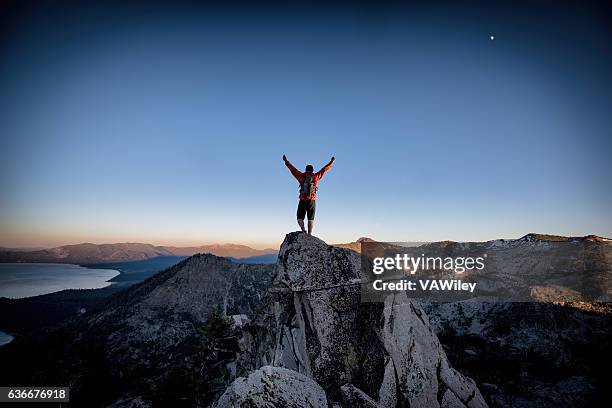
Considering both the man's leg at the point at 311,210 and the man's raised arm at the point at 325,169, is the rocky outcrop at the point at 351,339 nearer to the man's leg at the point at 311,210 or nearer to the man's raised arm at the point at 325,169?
the man's leg at the point at 311,210

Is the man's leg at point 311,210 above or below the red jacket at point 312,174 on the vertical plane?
below

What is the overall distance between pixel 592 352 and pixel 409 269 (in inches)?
563

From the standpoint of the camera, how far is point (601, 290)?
2592 cm

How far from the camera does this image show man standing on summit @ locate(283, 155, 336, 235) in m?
13.8

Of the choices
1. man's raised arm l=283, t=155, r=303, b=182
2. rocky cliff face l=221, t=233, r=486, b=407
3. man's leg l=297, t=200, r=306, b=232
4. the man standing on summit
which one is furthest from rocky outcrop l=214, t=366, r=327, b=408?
man's raised arm l=283, t=155, r=303, b=182

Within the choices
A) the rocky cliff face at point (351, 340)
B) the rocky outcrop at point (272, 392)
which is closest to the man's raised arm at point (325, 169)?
the rocky cliff face at point (351, 340)

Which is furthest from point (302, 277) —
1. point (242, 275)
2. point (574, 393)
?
point (242, 275)

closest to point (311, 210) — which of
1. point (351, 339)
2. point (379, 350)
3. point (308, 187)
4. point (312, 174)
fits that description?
point (308, 187)

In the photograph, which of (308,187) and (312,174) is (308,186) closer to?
(308,187)

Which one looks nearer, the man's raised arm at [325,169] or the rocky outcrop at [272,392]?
the rocky outcrop at [272,392]

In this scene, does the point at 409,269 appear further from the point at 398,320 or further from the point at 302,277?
the point at 302,277

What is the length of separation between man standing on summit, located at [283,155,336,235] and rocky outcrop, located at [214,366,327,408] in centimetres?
768

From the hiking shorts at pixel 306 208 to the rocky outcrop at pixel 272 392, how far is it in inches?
300

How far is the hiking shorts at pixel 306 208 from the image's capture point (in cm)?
1412
